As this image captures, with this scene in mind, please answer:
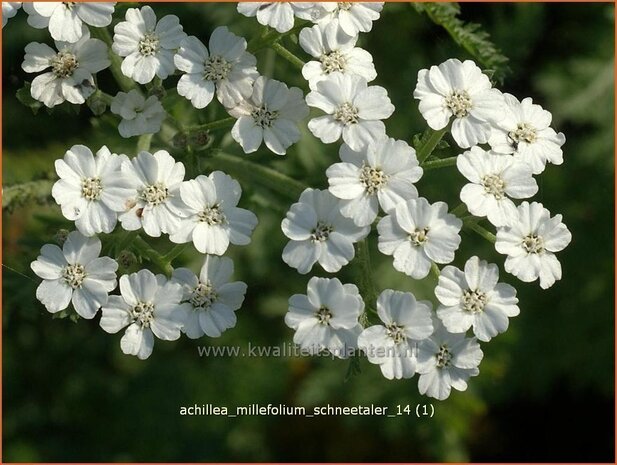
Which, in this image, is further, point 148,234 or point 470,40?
point 470,40

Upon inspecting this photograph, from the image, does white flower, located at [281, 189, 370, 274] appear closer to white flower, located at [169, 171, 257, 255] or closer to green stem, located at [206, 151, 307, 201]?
white flower, located at [169, 171, 257, 255]

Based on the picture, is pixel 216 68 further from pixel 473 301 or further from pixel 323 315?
pixel 473 301

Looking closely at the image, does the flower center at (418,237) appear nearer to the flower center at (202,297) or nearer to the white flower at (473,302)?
the white flower at (473,302)

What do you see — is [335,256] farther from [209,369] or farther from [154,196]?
[209,369]

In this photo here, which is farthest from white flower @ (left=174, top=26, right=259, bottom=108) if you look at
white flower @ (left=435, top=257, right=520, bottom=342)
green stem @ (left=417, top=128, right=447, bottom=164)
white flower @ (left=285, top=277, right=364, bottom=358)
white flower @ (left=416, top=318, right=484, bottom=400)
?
white flower @ (left=416, top=318, right=484, bottom=400)

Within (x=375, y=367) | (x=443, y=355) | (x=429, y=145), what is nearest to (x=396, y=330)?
(x=443, y=355)

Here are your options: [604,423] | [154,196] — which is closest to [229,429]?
[604,423]

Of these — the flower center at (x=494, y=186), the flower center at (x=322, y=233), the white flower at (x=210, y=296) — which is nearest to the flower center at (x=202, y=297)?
the white flower at (x=210, y=296)
